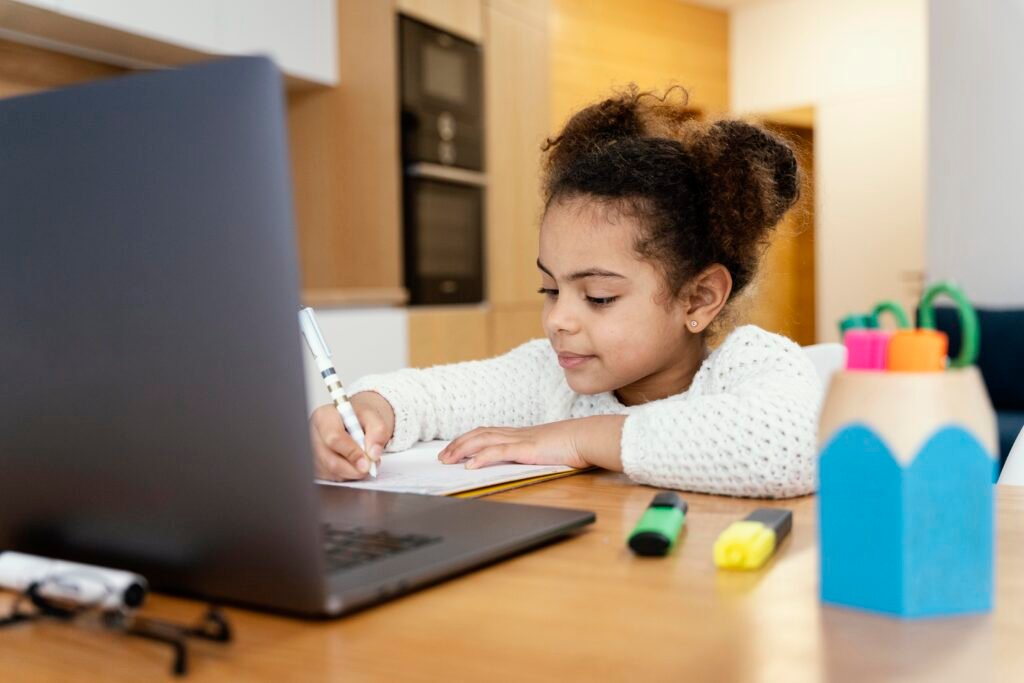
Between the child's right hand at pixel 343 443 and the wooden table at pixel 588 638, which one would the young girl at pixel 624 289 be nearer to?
the child's right hand at pixel 343 443

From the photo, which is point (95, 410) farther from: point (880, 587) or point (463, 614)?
point (880, 587)

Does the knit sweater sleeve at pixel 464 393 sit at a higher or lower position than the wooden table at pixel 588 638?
higher

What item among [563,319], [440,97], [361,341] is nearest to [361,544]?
[563,319]

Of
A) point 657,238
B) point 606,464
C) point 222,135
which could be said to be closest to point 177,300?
point 222,135

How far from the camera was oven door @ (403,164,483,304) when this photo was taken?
3.78 meters

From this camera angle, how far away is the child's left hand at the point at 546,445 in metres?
0.97

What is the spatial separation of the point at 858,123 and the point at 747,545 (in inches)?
242

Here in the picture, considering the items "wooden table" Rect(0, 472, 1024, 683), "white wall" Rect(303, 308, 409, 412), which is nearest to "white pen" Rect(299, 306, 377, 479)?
"wooden table" Rect(0, 472, 1024, 683)

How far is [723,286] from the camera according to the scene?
4.39ft

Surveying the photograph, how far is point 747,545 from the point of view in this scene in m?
0.60

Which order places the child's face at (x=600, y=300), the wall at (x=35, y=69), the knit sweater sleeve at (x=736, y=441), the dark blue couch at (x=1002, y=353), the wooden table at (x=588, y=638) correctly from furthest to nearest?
the dark blue couch at (x=1002, y=353) < the wall at (x=35, y=69) < the child's face at (x=600, y=300) < the knit sweater sleeve at (x=736, y=441) < the wooden table at (x=588, y=638)

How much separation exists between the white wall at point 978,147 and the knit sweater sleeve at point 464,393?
11.0 ft

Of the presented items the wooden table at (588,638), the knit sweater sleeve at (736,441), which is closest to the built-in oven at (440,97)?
the knit sweater sleeve at (736,441)

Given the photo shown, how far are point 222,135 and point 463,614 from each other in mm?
263
